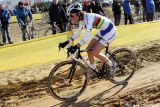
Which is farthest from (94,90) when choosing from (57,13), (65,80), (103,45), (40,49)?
(57,13)

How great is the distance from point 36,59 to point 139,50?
3.34m

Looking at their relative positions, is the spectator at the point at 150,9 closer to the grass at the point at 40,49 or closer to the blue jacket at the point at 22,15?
the grass at the point at 40,49

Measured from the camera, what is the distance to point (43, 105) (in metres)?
8.29

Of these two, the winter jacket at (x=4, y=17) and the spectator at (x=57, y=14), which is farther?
the winter jacket at (x=4, y=17)

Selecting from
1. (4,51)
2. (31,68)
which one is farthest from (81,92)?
(4,51)

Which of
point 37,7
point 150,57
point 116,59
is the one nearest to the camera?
point 116,59


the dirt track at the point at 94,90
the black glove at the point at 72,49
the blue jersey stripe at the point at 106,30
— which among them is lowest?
the dirt track at the point at 94,90

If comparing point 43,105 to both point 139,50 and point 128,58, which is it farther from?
point 139,50

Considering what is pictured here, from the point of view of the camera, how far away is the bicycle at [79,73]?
817 centimetres

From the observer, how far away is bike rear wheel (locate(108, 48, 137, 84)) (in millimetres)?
9055

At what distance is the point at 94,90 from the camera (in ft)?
29.4

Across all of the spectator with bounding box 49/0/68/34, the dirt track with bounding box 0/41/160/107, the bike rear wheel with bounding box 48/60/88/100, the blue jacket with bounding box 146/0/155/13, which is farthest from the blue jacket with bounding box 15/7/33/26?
the bike rear wheel with bounding box 48/60/88/100

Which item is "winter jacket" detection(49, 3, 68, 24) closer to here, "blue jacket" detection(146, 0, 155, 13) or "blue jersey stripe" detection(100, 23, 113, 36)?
"blue jacket" detection(146, 0, 155, 13)

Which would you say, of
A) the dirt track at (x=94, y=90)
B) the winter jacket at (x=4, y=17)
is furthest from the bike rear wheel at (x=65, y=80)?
the winter jacket at (x=4, y=17)
